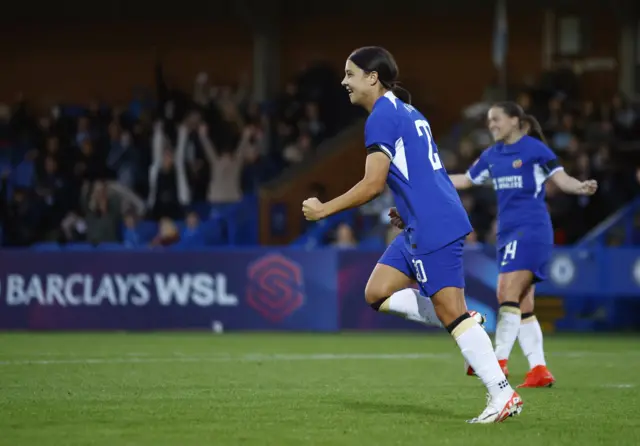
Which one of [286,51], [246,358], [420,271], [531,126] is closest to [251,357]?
[246,358]

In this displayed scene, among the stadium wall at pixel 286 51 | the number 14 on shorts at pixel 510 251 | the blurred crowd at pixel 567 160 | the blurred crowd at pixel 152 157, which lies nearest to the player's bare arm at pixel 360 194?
the number 14 on shorts at pixel 510 251

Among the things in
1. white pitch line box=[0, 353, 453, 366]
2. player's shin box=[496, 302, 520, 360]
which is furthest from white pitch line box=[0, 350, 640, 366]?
player's shin box=[496, 302, 520, 360]

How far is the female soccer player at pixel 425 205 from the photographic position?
25.7ft

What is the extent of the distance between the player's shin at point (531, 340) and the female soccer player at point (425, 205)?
282 cm

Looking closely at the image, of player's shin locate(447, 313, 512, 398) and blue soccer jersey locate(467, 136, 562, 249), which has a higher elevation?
blue soccer jersey locate(467, 136, 562, 249)

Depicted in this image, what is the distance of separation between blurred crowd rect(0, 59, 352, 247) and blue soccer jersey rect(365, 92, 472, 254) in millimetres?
12754

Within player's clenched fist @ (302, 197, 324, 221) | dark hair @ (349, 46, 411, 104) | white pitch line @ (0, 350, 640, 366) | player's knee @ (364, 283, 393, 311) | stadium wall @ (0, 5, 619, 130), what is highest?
stadium wall @ (0, 5, 619, 130)

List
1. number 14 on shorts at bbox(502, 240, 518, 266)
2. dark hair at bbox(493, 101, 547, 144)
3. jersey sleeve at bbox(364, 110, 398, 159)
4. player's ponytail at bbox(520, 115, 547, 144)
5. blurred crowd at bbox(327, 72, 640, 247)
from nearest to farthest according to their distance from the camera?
jersey sleeve at bbox(364, 110, 398, 159)
number 14 on shorts at bbox(502, 240, 518, 266)
dark hair at bbox(493, 101, 547, 144)
player's ponytail at bbox(520, 115, 547, 144)
blurred crowd at bbox(327, 72, 640, 247)

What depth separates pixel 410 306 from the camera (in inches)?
337

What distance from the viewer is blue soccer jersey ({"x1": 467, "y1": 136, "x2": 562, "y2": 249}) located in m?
10.9

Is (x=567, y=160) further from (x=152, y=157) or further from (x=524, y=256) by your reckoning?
(x=524, y=256)

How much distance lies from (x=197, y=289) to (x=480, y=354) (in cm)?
1058

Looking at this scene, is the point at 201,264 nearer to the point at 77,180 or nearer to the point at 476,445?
the point at 77,180

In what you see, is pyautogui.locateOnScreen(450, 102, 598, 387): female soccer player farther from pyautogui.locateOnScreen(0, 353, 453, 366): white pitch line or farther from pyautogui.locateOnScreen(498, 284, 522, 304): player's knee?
pyautogui.locateOnScreen(0, 353, 453, 366): white pitch line
